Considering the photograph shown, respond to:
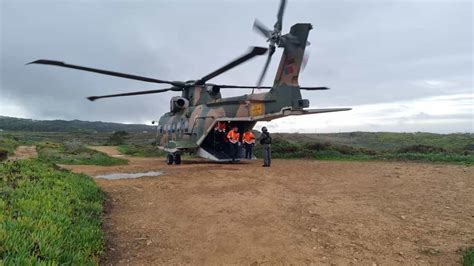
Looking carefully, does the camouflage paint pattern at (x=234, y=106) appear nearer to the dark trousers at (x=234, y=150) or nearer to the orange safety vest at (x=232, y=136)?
the orange safety vest at (x=232, y=136)

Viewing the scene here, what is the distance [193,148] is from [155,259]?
13306mm

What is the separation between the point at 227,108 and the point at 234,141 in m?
1.59

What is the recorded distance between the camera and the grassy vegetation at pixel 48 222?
156 inches

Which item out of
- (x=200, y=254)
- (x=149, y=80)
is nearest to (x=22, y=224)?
A: (x=200, y=254)

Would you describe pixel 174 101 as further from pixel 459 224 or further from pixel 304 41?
pixel 459 224

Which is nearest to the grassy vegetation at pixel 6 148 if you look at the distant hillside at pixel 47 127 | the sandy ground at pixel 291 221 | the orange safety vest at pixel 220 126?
the sandy ground at pixel 291 221

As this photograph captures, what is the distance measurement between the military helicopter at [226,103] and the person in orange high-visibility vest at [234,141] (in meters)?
0.33

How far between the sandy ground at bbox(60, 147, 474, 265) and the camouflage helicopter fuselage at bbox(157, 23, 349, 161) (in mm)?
4483

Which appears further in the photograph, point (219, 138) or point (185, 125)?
point (185, 125)

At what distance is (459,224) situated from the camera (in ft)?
20.9

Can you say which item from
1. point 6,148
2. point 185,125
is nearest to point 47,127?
point 6,148

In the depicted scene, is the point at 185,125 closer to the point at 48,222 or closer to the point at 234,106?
the point at 234,106

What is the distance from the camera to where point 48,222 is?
4980 millimetres

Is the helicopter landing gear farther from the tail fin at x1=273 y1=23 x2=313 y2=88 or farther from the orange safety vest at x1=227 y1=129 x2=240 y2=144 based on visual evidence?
the tail fin at x1=273 y1=23 x2=313 y2=88
